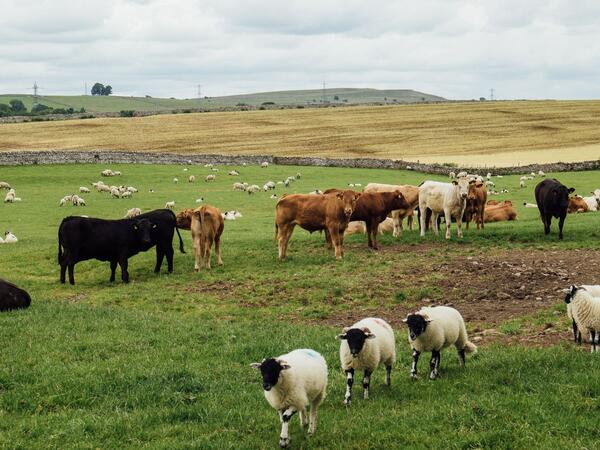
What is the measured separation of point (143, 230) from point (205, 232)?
188cm

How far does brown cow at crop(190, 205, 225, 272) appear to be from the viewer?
23.5 meters

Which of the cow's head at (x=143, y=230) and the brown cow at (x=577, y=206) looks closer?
the cow's head at (x=143, y=230)

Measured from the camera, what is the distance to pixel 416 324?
35.2ft

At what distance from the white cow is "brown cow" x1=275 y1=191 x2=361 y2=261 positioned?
3.83 metres

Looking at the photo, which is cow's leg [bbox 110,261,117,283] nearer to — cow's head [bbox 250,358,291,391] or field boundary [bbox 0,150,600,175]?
cow's head [bbox 250,358,291,391]

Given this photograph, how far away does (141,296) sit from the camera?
66.4 ft

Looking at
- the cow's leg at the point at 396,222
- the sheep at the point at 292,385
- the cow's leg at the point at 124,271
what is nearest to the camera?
the sheep at the point at 292,385

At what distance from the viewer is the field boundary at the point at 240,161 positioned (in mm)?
54750

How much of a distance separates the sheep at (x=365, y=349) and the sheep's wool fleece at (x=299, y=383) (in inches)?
27.8

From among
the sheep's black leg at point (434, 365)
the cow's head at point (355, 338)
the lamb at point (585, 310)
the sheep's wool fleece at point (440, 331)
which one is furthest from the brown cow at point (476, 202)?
the cow's head at point (355, 338)

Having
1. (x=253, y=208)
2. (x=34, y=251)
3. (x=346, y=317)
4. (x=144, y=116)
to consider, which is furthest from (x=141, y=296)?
(x=144, y=116)

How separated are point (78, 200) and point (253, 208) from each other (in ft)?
31.0

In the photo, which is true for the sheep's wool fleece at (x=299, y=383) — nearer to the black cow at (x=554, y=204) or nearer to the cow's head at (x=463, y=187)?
the cow's head at (x=463, y=187)

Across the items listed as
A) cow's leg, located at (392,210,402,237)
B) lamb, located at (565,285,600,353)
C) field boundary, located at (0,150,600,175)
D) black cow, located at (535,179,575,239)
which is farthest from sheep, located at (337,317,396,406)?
field boundary, located at (0,150,600,175)
